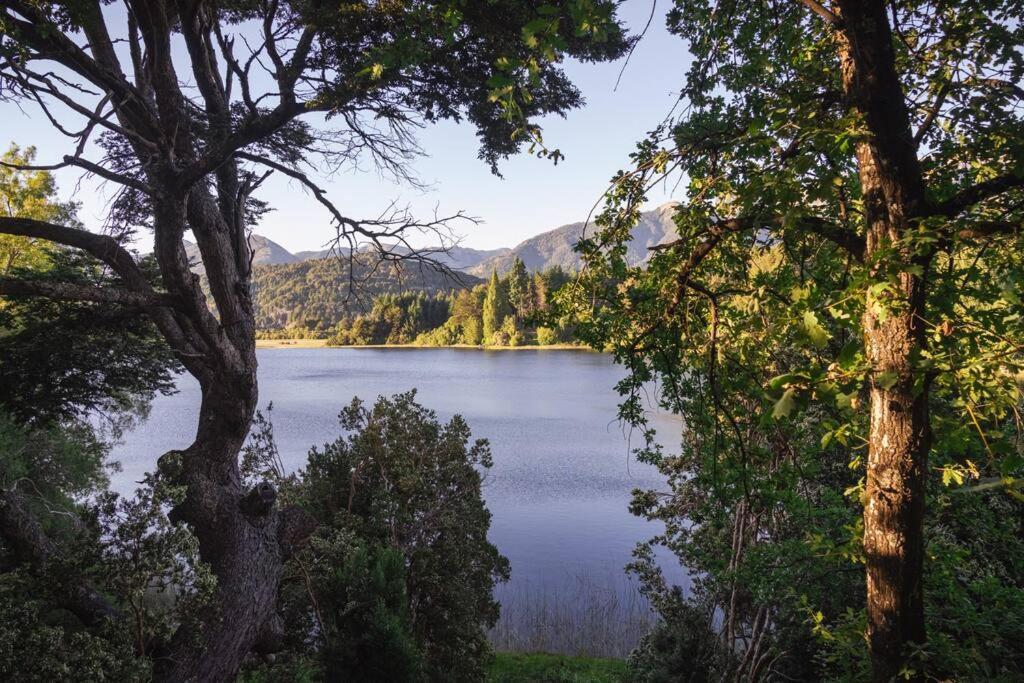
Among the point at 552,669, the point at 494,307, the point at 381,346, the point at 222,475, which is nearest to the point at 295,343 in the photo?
the point at 381,346

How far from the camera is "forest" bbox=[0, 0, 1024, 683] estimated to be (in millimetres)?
2309

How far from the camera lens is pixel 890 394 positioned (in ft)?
7.62

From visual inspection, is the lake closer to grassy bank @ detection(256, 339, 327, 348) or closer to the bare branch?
the bare branch

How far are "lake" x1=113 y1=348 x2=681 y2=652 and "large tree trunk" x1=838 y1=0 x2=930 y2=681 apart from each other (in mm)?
969

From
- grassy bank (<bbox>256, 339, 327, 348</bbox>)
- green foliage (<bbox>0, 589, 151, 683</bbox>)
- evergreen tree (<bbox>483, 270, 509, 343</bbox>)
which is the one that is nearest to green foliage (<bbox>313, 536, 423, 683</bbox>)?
green foliage (<bbox>0, 589, 151, 683</bbox>)

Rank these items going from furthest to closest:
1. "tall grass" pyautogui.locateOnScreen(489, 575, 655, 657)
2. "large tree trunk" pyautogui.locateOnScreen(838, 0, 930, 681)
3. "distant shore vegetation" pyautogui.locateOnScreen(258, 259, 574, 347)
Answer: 1. "distant shore vegetation" pyautogui.locateOnScreen(258, 259, 574, 347)
2. "tall grass" pyautogui.locateOnScreen(489, 575, 655, 657)
3. "large tree trunk" pyautogui.locateOnScreen(838, 0, 930, 681)

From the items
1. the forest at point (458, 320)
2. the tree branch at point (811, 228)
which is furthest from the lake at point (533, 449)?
the forest at point (458, 320)

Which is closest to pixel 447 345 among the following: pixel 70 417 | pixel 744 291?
pixel 70 417

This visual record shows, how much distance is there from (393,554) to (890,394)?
4.39 m

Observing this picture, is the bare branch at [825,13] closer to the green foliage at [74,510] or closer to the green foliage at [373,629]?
Result: the green foliage at [373,629]

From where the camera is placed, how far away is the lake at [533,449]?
12.6 metres

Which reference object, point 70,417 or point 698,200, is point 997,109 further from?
point 70,417

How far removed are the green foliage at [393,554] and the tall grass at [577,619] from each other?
83.0 inches

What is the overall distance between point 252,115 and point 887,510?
7.27 m
